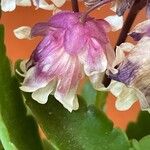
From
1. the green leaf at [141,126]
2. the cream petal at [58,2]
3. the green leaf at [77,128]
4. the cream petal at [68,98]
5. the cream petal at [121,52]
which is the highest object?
the cream petal at [58,2]

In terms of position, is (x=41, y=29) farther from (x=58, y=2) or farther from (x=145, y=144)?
(x=145, y=144)

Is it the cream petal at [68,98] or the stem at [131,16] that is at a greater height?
the stem at [131,16]

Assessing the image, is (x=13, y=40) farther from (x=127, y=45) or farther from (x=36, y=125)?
(x=127, y=45)

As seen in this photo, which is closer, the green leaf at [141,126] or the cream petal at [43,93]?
the cream petal at [43,93]

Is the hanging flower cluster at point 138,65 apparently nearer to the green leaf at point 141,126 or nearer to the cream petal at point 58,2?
the cream petal at point 58,2

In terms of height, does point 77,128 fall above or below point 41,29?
below

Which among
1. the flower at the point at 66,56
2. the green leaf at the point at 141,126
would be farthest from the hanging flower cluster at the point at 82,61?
the green leaf at the point at 141,126

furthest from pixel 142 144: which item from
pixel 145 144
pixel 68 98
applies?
pixel 68 98
